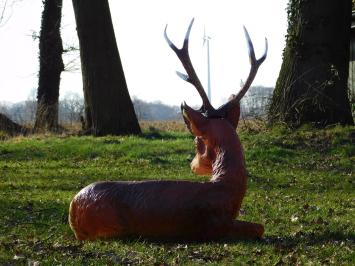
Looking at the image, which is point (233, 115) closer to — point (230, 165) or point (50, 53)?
point (230, 165)

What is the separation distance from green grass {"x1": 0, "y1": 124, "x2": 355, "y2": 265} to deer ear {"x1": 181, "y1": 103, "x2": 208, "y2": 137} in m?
1.11

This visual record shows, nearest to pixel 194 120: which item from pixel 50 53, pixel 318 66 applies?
pixel 318 66

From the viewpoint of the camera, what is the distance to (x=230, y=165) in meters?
7.16

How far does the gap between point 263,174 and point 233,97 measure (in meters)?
5.52

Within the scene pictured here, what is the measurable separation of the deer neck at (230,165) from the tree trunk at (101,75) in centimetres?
1222

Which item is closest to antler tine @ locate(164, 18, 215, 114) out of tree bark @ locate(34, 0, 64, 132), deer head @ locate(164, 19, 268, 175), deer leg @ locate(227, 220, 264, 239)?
deer head @ locate(164, 19, 268, 175)

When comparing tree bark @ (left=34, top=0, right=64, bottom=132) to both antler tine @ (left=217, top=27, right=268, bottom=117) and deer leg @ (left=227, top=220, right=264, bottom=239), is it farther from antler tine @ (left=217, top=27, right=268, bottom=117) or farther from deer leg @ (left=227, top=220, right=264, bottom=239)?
deer leg @ (left=227, top=220, right=264, bottom=239)

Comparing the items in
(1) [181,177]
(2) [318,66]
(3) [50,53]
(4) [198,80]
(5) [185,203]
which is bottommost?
(1) [181,177]

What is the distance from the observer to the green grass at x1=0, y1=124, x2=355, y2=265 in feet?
21.6

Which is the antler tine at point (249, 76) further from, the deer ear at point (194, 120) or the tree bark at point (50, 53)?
the tree bark at point (50, 53)

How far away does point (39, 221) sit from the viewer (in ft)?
29.1

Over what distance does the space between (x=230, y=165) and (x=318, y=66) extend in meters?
10.2

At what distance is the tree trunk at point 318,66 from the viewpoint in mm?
16641

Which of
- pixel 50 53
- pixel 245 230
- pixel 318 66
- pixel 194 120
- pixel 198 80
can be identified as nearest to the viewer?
pixel 245 230
